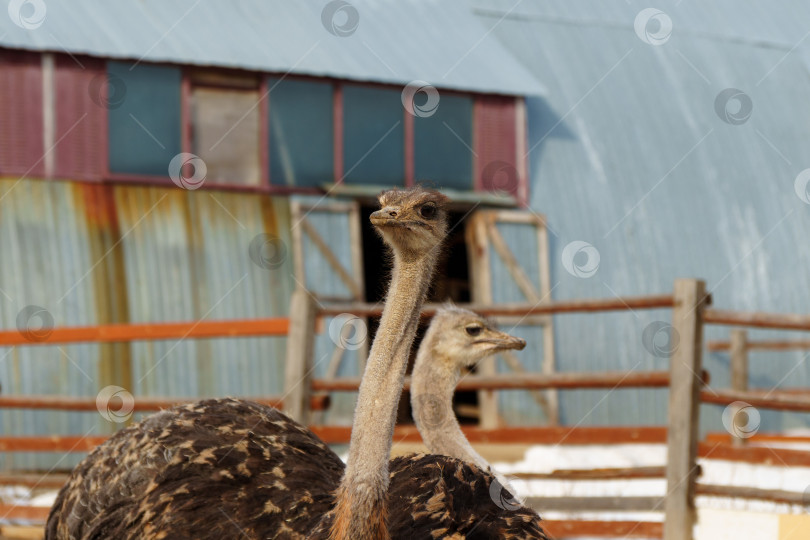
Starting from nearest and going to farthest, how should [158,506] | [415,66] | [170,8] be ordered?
[158,506]
[170,8]
[415,66]

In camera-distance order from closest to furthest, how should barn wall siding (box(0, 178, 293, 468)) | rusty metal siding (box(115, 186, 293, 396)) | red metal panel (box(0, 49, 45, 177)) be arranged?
barn wall siding (box(0, 178, 293, 468)), red metal panel (box(0, 49, 45, 177)), rusty metal siding (box(115, 186, 293, 396))

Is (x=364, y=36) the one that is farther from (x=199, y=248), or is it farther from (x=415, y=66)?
(x=199, y=248)

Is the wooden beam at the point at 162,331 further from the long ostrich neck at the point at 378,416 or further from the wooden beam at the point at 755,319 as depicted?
the long ostrich neck at the point at 378,416

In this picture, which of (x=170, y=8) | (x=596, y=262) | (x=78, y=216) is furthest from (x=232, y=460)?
(x=596, y=262)

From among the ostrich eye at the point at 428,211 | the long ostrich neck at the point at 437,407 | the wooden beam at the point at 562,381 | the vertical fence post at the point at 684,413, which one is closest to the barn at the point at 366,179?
the wooden beam at the point at 562,381

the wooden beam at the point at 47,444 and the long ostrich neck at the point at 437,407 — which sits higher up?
the wooden beam at the point at 47,444

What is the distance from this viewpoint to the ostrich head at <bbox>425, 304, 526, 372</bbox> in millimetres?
5484

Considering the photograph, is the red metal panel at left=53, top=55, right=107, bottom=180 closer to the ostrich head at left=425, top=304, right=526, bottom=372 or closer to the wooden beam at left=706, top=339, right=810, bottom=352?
the wooden beam at left=706, top=339, right=810, bottom=352

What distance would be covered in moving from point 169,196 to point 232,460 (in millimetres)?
9242

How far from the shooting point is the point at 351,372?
519 inches
